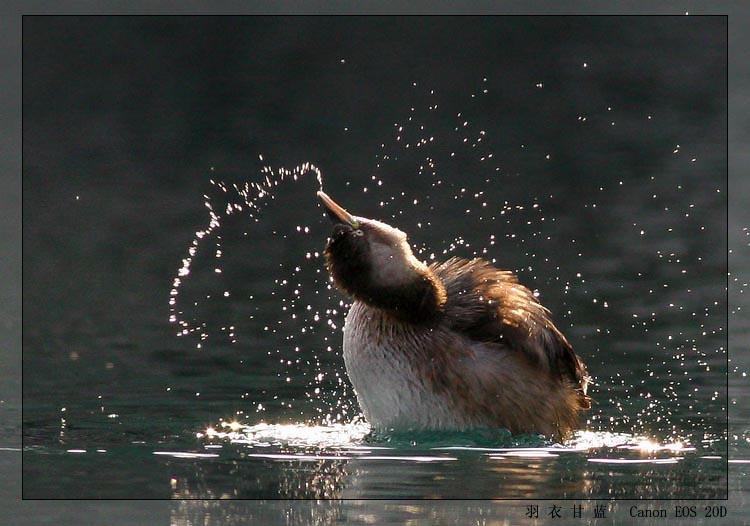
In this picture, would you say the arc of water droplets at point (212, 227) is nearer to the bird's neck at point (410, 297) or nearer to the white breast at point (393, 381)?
the bird's neck at point (410, 297)

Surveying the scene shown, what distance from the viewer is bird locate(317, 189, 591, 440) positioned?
39.8ft

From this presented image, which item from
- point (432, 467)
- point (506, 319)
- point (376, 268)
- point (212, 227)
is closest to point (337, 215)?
point (376, 268)

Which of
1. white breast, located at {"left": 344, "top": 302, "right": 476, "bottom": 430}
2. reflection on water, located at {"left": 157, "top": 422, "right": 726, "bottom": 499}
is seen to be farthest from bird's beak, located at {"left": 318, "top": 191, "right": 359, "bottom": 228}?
reflection on water, located at {"left": 157, "top": 422, "right": 726, "bottom": 499}

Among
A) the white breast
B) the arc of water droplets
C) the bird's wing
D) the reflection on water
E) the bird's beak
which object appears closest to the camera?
the reflection on water

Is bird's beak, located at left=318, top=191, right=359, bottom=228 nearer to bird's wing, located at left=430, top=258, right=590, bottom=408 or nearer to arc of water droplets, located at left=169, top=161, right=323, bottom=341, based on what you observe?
arc of water droplets, located at left=169, top=161, right=323, bottom=341

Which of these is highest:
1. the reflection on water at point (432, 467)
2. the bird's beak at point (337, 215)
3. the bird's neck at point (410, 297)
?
the bird's beak at point (337, 215)

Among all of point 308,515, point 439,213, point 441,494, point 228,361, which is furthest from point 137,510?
point 439,213

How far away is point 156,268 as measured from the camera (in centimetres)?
1888

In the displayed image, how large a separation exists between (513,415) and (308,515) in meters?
2.34

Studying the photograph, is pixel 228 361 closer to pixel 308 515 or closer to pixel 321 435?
pixel 321 435

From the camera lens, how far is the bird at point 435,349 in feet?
39.8

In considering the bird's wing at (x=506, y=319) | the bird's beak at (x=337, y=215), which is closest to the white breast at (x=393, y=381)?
the bird's wing at (x=506, y=319)

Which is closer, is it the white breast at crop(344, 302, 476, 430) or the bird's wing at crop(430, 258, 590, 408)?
the white breast at crop(344, 302, 476, 430)

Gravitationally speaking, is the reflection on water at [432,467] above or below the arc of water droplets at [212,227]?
below
